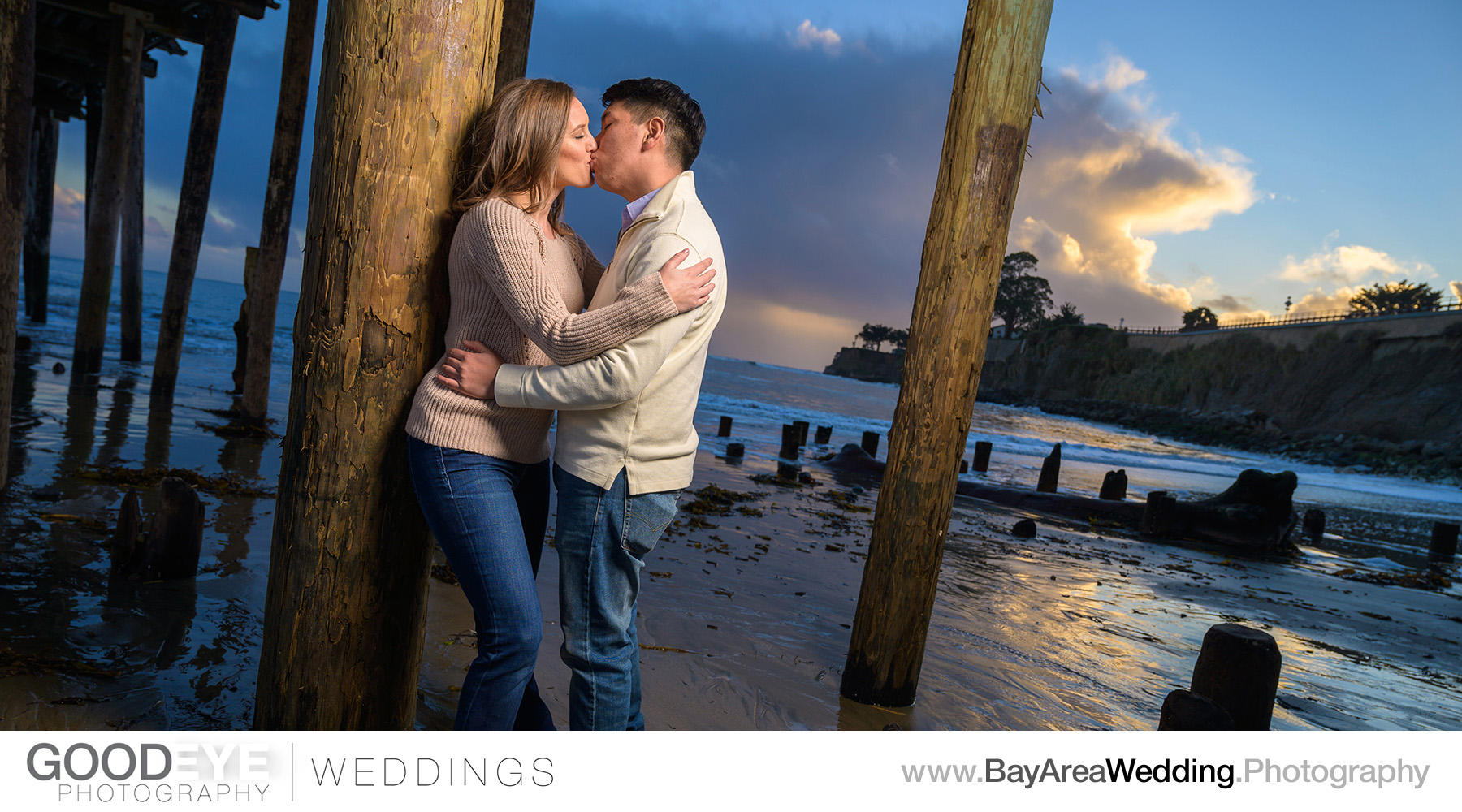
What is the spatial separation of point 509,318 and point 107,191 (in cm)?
1111

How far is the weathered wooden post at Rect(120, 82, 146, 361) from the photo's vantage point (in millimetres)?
11078

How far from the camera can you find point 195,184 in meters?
9.28

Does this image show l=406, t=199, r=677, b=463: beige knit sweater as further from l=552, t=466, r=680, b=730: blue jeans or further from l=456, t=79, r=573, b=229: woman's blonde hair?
l=552, t=466, r=680, b=730: blue jeans

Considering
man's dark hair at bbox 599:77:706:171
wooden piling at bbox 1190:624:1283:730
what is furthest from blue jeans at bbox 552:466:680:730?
wooden piling at bbox 1190:624:1283:730

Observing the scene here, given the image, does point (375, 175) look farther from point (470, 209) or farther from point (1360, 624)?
point (1360, 624)

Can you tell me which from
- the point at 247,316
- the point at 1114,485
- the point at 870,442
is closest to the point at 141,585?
the point at 247,316

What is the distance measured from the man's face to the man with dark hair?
14cm

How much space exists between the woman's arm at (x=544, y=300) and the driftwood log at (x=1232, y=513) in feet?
31.7

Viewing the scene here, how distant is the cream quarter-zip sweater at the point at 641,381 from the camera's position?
1.79 meters

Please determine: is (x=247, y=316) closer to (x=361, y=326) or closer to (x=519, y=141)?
(x=361, y=326)

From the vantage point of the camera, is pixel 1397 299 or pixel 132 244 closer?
pixel 132 244

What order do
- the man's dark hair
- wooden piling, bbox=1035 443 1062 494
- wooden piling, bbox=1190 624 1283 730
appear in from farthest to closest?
wooden piling, bbox=1035 443 1062 494 → wooden piling, bbox=1190 624 1283 730 → the man's dark hair

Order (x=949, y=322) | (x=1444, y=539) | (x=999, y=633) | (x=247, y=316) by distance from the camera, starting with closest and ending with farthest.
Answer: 1. (x=949, y=322)
2. (x=999, y=633)
3. (x=247, y=316)
4. (x=1444, y=539)
